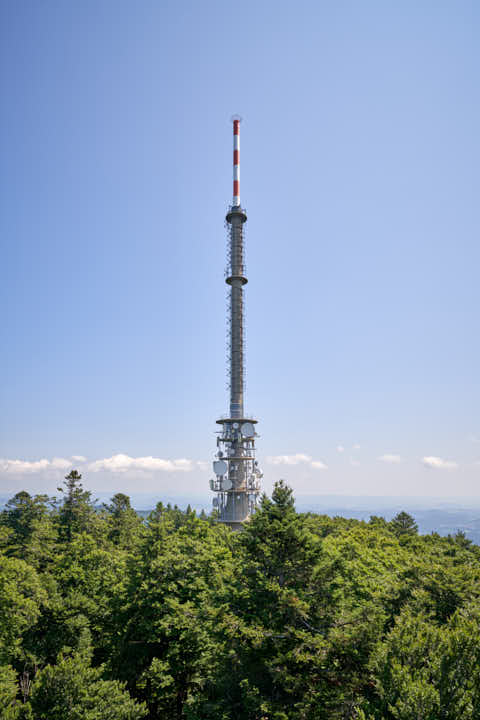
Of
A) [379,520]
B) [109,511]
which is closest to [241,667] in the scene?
[109,511]

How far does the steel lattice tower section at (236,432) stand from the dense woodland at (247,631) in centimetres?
2764

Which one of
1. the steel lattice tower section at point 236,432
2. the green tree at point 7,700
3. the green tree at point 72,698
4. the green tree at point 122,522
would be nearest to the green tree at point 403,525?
the steel lattice tower section at point 236,432

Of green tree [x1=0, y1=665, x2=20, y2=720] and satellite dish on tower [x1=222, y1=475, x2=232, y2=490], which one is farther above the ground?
satellite dish on tower [x1=222, y1=475, x2=232, y2=490]

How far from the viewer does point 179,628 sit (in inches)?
910

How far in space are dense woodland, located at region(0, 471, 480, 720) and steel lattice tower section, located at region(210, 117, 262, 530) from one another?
2764cm

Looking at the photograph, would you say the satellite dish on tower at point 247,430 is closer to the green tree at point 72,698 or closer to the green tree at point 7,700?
the green tree at point 7,700

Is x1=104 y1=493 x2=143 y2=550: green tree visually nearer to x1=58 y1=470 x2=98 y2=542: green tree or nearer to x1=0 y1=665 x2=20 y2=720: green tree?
x1=58 y1=470 x2=98 y2=542: green tree

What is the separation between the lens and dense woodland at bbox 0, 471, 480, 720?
50.9ft

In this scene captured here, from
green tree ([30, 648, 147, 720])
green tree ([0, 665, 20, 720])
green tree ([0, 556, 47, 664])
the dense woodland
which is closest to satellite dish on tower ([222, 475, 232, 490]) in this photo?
the dense woodland

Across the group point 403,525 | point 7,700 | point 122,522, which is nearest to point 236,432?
point 122,522

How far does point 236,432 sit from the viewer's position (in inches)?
2611

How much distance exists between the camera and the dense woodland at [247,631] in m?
15.5

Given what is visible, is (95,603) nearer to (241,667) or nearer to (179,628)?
(179,628)

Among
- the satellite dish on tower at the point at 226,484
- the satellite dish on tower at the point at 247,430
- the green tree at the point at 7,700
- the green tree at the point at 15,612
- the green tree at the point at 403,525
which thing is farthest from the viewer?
the satellite dish on tower at the point at 247,430
